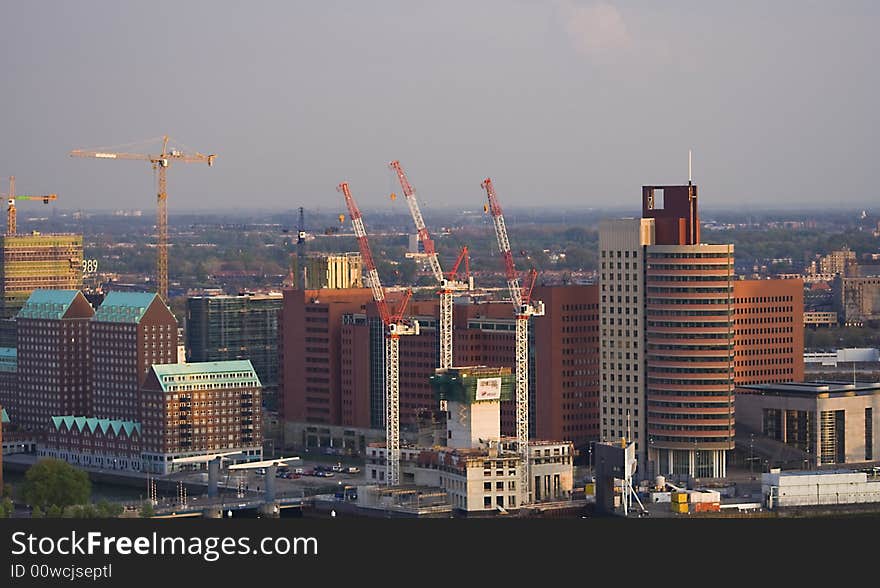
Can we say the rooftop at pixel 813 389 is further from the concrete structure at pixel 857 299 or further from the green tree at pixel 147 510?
the concrete structure at pixel 857 299

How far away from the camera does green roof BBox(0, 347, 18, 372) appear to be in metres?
113

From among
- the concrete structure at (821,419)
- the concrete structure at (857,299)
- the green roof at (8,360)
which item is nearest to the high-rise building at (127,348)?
the green roof at (8,360)

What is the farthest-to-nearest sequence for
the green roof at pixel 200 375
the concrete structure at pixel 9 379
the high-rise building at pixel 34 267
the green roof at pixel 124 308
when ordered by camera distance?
the high-rise building at pixel 34 267
the concrete structure at pixel 9 379
the green roof at pixel 124 308
the green roof at pixel 200 375

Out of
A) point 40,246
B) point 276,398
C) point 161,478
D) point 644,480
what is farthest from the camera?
point 40,246

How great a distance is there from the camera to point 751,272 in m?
196

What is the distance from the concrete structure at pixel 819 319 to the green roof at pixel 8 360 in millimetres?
55592

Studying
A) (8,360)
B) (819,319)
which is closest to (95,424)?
(8,360)

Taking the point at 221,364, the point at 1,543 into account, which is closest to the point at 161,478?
the point at 221,364

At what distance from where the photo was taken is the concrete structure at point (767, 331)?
9319 centimetres

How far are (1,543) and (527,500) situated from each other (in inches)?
1536

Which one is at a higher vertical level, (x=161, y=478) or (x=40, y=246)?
(x=40, y=246)

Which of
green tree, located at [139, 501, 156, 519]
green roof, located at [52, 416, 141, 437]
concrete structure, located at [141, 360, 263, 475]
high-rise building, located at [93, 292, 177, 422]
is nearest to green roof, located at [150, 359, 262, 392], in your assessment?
concrete structure, located at [141, 360, 263, 475]

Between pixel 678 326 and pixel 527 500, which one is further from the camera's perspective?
pixel 678 326

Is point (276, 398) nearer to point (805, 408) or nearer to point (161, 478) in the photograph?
point (161, 478)
